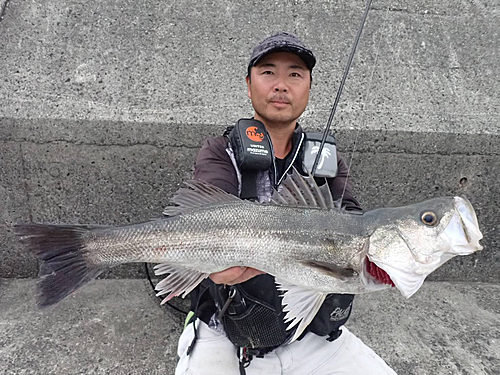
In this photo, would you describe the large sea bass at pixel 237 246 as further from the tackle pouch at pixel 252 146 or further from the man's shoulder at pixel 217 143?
the man's shoulder at pixel 217 143

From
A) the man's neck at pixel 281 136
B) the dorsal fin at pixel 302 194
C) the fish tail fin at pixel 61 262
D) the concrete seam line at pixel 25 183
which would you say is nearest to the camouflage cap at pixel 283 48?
the man's neck at pixel 281 136

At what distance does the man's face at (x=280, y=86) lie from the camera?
2645mm

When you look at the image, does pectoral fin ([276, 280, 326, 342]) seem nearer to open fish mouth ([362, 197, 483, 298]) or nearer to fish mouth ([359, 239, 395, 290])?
fish mouth ([359, 239, 395, 290])

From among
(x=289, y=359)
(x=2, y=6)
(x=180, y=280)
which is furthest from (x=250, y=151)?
(x=2, y=6)

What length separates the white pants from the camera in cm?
258

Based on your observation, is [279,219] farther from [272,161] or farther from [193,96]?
[193,96]

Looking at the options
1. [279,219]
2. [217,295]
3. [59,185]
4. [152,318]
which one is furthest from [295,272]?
[59,185]

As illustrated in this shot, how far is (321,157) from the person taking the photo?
9.15 ft

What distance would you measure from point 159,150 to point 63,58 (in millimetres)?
1371

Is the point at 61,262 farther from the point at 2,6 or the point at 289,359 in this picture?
the point at 2,6

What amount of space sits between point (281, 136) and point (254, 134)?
1.06 feet

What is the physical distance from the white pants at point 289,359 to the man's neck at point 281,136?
1.35 m

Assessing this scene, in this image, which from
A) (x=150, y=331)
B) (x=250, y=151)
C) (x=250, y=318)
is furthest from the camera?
(x=150, y=331)

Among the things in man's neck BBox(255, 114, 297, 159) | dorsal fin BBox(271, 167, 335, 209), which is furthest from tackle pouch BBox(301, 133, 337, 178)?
dorsal fin BBox(271, 167, 335, 209)
